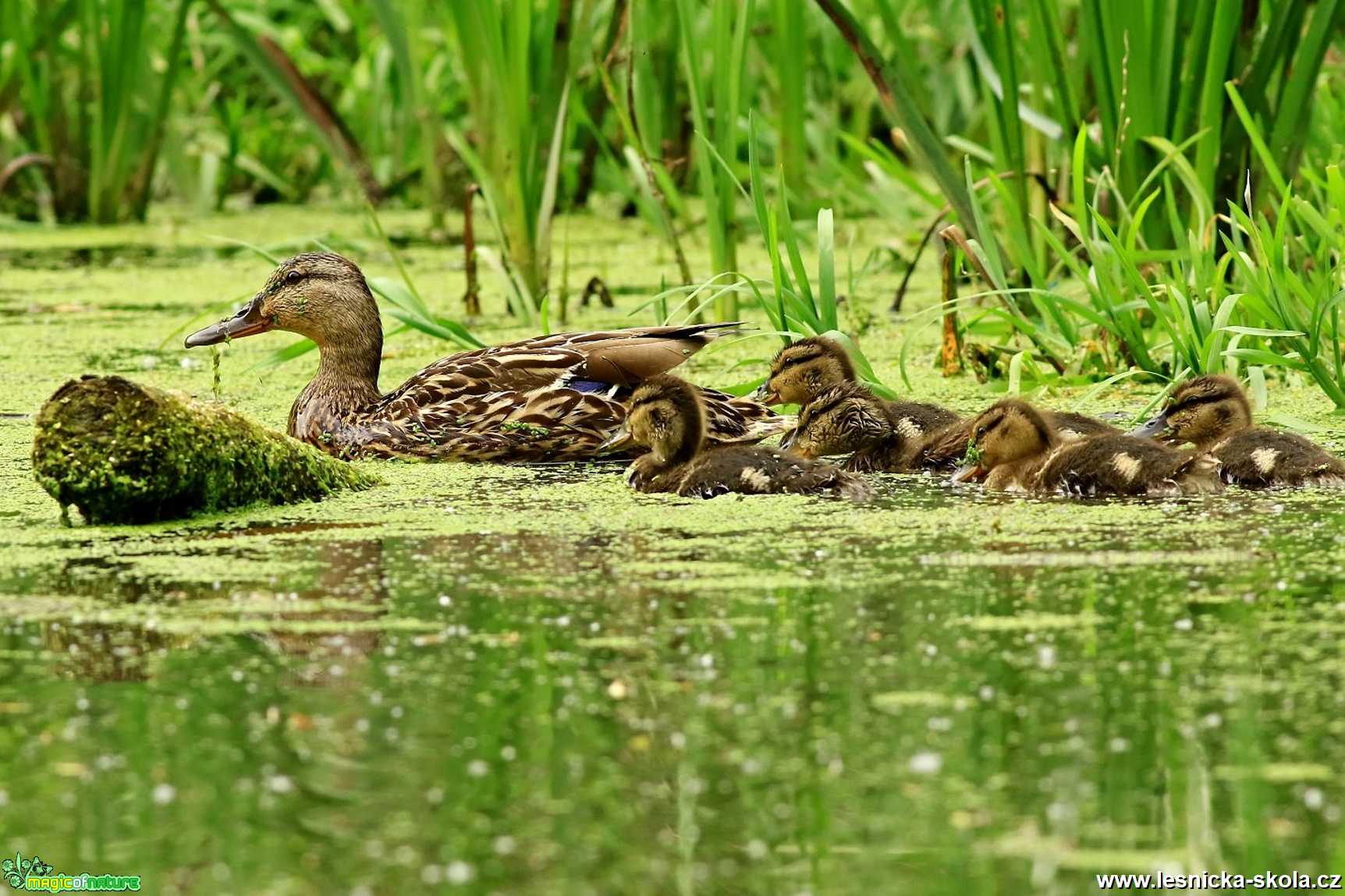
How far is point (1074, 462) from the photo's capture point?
4.40 m

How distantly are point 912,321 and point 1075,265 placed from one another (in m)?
1.95

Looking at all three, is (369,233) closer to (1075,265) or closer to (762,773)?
(1075,265)

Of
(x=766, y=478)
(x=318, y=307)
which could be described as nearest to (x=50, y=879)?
(x=766, y=478)

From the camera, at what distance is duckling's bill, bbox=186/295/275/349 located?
5844mm

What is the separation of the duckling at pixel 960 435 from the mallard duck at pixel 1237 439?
11 centimetres

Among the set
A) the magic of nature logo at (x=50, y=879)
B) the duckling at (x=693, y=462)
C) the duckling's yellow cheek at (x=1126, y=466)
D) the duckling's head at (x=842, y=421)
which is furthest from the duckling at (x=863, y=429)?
the magic of nature logo at (x=50, y=879)

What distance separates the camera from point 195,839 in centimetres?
240

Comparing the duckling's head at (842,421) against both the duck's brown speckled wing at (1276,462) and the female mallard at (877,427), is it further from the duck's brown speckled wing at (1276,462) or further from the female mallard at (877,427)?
the duck's brown speckled wing at (1276,462)

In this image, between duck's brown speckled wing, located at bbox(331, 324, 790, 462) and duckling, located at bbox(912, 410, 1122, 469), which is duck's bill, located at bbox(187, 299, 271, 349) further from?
duckling, located at bbox(912, 410, 1122, 469)

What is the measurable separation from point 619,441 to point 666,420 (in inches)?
11.1

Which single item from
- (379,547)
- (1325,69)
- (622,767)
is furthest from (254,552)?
(1325,69)

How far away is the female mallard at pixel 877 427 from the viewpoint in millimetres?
4828

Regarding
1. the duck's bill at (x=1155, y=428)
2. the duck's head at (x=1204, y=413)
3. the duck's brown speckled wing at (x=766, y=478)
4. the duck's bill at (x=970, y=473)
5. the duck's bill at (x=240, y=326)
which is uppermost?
the duck's bill at (x=240, y=326)

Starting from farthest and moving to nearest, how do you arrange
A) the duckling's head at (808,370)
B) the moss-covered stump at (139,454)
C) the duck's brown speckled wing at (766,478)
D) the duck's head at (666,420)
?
the duckling's head at (808,370), the duck's head at (666,420), the duck's brown speckled wing at (766,478), the moss-covered stump at (139,454)
